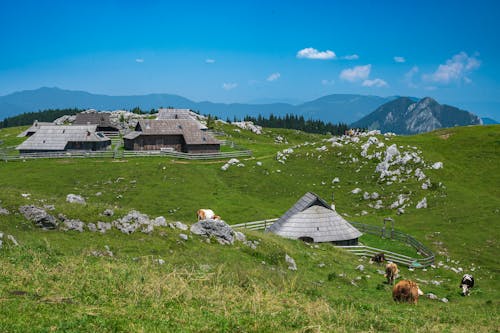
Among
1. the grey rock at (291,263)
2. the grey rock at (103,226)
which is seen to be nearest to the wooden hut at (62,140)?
the grey rock at (103,226)

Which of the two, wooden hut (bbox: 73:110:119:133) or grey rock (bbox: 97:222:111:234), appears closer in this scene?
grey rock (bbox: 97:222:111:234)

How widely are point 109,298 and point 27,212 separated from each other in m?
11.6

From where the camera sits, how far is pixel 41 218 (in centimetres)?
2234

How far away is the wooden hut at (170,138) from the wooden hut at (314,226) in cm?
4359

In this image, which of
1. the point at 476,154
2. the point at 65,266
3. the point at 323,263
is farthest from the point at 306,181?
the point at 65,266

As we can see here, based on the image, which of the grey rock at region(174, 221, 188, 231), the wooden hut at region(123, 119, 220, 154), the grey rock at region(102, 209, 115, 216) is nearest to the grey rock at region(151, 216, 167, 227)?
the grey rock at region(174, 221, 188, 231)

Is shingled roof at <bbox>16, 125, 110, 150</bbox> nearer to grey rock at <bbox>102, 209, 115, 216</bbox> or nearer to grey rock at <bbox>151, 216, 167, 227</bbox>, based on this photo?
grey rock at <bbox>102, 209, 115, 216</bbox>

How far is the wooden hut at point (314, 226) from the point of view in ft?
123

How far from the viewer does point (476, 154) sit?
215 feet

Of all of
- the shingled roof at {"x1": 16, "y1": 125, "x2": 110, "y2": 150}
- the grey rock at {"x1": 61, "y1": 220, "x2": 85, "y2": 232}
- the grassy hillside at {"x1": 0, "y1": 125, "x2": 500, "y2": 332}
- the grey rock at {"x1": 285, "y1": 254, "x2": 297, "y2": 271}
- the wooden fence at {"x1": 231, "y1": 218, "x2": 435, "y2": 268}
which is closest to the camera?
the grassy hillside at {"x1": 0, "y1": 125, "x2": 500, "y2": 332}

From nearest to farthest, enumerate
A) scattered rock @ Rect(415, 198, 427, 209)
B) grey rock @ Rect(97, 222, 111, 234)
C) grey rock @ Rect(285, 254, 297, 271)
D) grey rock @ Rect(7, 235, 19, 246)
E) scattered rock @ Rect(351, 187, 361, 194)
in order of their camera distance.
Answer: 1. grey rock @ Rect(7, 235, 19, 246)
2. grey rock @ Rect(97, 222, 111, 234)
3. grey rock @ Rect(285, 254, 297, 271)
4. scattered rock @ Rect(415, 198, 427, 209)
5. scattered rock @ Rect(351, 187, 361, 194)

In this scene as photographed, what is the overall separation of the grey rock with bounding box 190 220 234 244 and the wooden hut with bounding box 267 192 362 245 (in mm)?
12449

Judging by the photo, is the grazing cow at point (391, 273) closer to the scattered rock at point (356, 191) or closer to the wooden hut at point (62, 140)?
the scattered rock at point (356, 191)

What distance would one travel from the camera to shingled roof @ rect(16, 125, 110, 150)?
2955 inches
